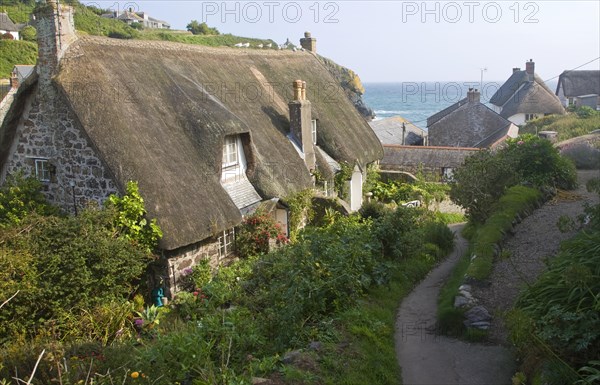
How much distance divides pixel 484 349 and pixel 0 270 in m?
8.45

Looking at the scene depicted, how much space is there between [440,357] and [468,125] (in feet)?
125

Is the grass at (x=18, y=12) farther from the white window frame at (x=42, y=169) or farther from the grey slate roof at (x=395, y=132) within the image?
the white window frame at (x=42, y=169)

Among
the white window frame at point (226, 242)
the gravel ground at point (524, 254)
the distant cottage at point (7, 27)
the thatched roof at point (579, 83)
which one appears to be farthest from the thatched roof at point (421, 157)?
the distant cottage at point (7, 27)

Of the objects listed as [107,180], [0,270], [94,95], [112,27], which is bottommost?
[0,270]

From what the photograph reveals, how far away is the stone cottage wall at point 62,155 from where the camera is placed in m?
13.2

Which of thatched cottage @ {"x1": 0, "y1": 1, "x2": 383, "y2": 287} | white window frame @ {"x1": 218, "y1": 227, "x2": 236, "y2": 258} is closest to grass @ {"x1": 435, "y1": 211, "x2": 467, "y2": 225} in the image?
thatched cottage @ {"x1": 0, "y1": 1, "x2": 383, "y2": 287}

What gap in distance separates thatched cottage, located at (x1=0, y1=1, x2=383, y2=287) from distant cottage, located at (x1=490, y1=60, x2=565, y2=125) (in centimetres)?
4076

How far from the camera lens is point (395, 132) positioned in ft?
152

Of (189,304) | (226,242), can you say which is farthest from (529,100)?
(189,304)

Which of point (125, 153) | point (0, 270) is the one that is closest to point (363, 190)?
point (125, 153)

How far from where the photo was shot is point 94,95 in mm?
13266

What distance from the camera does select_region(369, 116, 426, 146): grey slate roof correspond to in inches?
1779

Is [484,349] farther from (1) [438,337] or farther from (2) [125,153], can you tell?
(2) [125,153]

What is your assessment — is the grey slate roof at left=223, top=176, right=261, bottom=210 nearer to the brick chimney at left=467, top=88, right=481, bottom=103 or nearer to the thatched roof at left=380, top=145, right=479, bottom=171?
the thatched roof at left=380, top=145, right=479, bottom=171
